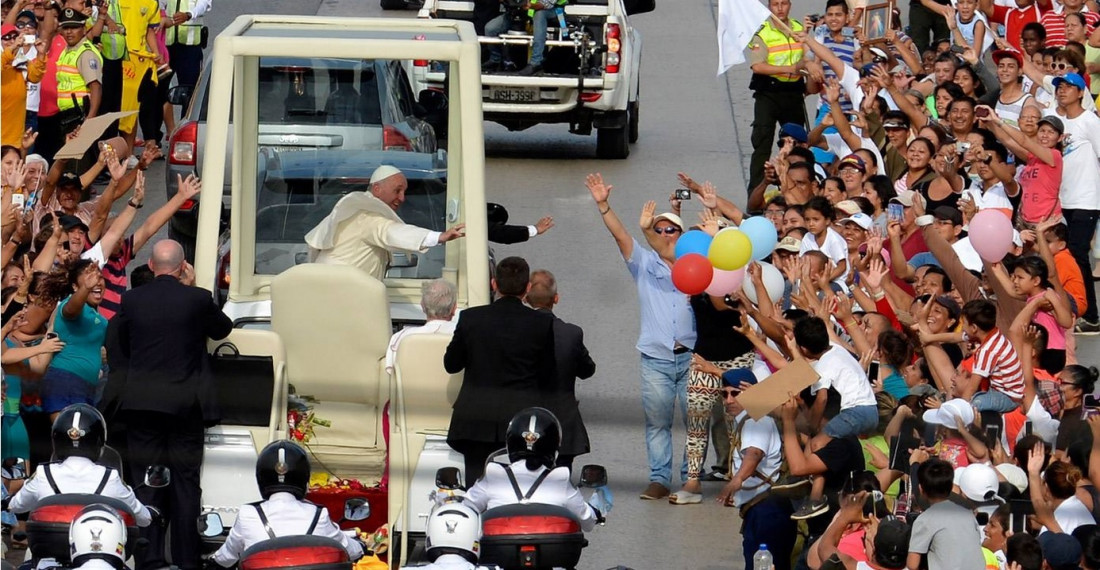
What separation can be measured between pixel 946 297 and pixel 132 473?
4673 mm

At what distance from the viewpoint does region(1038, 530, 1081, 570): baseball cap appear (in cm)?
817

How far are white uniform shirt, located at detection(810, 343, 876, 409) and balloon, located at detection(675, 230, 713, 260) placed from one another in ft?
3.87

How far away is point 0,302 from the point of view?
416 inches

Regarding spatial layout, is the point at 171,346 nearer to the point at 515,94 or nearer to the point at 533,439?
the point at 533,439

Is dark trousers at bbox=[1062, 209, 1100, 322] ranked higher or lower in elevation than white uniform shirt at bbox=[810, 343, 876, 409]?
lower

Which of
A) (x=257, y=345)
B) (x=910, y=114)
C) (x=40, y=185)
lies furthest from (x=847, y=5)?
(x=257, y=345)

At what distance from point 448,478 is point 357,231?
2044mm

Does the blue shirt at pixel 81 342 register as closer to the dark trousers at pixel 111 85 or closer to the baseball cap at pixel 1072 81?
the dark trousers at pixel 111 85

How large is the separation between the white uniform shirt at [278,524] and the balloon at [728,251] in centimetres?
302

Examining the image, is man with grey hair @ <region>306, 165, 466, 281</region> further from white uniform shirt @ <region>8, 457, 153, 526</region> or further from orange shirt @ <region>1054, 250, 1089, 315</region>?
orange shirt @ <region>1054, 250, 1089, 315</region>

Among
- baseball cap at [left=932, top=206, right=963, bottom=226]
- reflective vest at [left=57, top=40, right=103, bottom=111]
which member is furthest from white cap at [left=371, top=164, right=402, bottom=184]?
reflective vest at [left=57, top=40, right=103, bottom=111]

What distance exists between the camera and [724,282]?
34.7ft

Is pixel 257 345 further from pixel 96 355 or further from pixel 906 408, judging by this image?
pixel 906 408

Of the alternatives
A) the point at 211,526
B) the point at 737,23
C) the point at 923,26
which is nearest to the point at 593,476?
the point at 211,526
